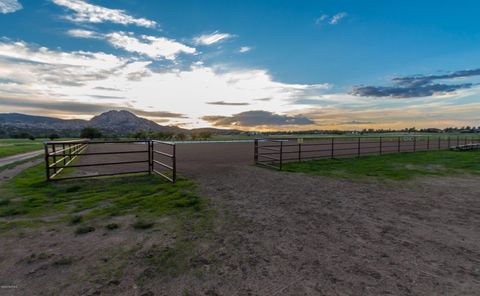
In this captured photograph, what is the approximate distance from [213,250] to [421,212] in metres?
4.51

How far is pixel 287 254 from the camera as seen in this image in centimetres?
305

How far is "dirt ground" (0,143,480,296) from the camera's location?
238 centimetres

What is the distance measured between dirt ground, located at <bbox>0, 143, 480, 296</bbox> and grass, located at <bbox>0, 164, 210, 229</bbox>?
67 cm

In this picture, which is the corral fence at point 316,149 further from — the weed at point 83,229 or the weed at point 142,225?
the weed at point 83,229

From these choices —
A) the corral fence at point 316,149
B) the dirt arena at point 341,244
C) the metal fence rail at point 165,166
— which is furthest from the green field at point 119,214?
the corral fence at point 316,149

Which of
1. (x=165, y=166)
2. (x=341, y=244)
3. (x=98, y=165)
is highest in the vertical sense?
(x=165, y=166)

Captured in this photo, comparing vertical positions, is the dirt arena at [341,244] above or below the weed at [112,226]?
below

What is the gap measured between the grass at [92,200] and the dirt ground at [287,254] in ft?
2.20

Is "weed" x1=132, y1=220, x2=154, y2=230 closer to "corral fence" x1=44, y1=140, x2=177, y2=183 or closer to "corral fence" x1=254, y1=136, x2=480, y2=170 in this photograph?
"corral fence" x1=44, y1=140, x2=177, y2=183

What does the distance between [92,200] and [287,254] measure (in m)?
4.70

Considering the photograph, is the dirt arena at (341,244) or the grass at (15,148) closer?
the dirt arena at (341,244)

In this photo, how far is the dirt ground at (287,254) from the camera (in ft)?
7.80

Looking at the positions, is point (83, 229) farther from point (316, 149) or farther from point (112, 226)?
point (316, 149)

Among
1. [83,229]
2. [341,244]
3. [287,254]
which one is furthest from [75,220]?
[341,244]
